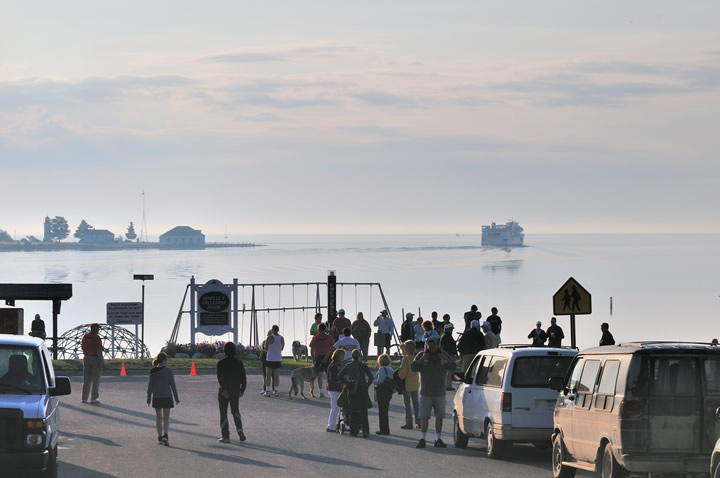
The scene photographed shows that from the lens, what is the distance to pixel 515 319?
10375cm

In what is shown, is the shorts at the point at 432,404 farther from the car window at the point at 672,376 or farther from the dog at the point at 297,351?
the dog at the point at 297,351

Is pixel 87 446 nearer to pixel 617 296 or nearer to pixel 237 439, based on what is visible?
pixel 237 439

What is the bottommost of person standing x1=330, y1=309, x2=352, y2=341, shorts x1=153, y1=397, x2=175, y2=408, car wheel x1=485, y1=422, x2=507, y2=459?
car wheel x1=485, y1=422, x2=507, y2=459

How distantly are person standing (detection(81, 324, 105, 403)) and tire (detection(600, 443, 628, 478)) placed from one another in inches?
580

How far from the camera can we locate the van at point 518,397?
16719mm

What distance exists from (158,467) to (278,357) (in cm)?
1092

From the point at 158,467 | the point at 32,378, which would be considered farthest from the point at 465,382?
the point at 32,378

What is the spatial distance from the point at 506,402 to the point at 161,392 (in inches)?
221

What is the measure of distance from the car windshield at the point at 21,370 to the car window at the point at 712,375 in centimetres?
759

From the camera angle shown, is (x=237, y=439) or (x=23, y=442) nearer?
(x=23, y=442)

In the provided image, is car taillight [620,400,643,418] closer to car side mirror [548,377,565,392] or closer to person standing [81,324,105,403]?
car side mirror [548,377,565,392]

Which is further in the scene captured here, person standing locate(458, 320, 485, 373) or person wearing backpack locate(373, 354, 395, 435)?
person standing locate(458, 320, 485, 373)

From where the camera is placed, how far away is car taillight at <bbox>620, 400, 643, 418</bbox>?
1253 centimetres

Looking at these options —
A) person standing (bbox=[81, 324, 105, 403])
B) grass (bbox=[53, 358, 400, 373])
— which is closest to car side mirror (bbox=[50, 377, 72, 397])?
person standing (bbox=[81, 324, 105, 403])
